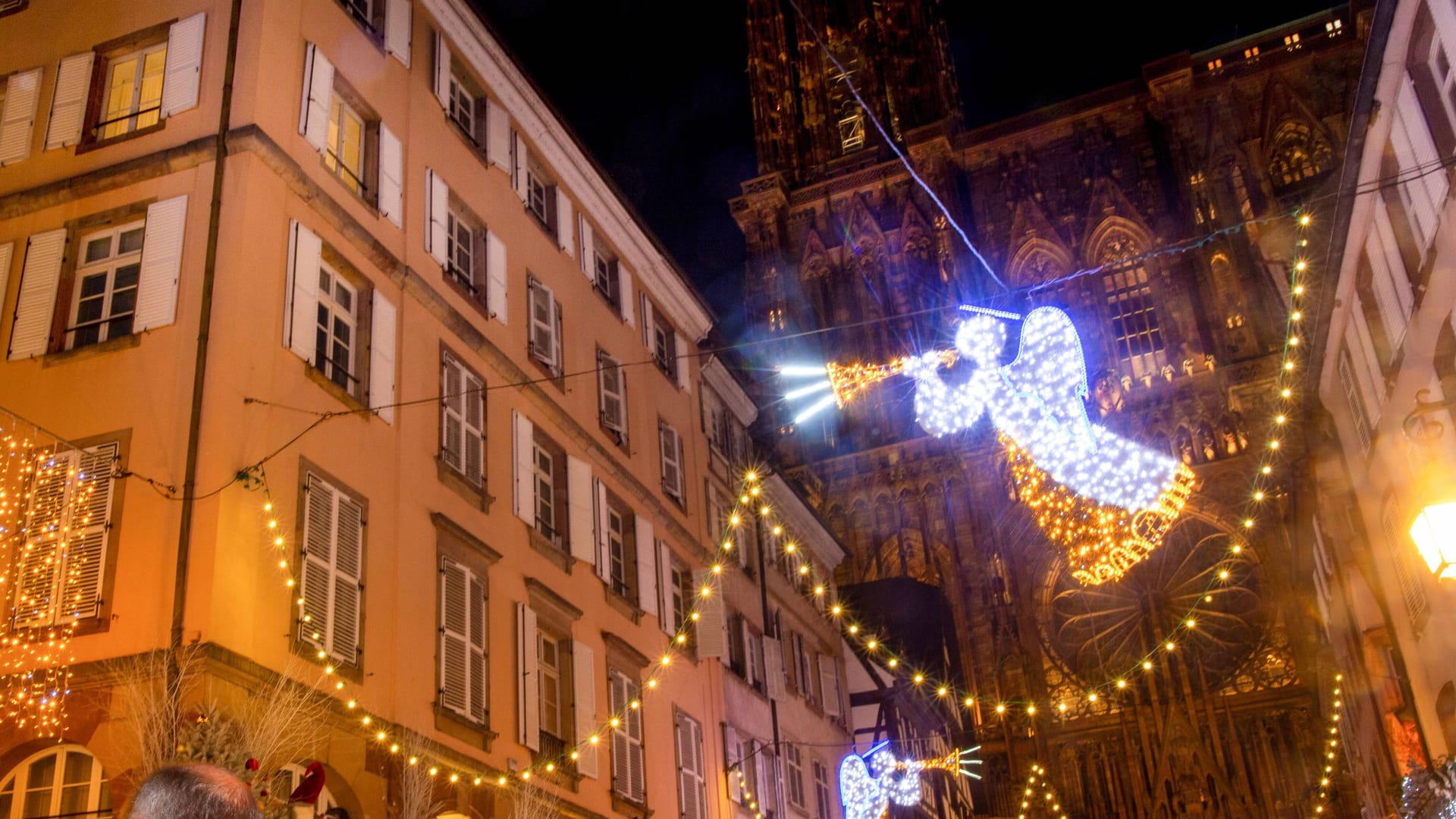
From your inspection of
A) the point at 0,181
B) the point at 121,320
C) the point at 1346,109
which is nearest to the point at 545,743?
the point at 121,320

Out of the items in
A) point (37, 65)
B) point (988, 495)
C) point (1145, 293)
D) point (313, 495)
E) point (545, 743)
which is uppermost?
point (1145, 293)

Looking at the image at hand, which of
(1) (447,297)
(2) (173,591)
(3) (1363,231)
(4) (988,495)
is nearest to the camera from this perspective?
(2) (173,591)

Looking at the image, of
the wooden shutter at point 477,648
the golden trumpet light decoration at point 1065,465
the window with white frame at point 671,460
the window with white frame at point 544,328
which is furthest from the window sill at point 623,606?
the golden trumpet light decoration at point 1065,465

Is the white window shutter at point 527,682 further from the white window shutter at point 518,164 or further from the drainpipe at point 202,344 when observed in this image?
the white window shutter at point 518,164

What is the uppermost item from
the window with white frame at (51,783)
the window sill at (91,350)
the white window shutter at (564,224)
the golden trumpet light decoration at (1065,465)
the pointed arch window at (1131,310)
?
the pointed arch window at (1131,310)

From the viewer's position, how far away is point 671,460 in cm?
2034

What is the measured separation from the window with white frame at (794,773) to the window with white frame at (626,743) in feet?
18.0

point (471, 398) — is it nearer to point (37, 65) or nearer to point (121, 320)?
point (121, 320)

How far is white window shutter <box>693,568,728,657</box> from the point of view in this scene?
19172 millimetres

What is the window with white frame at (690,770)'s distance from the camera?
17.8 meters

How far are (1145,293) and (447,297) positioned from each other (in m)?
26.9

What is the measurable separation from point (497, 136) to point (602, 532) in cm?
481

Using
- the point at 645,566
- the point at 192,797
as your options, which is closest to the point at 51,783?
the point at 192,797

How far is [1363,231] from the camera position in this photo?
667 inches
